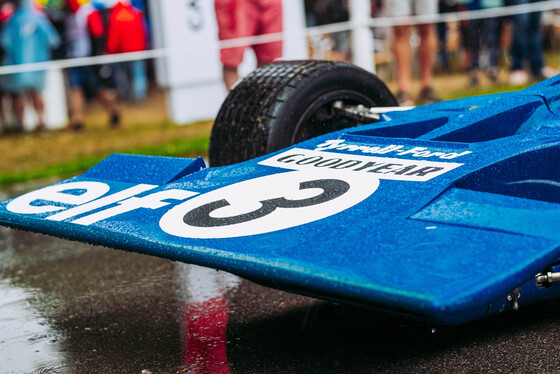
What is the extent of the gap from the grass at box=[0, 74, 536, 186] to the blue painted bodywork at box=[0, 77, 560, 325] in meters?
4.04

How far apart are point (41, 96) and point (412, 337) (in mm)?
6492

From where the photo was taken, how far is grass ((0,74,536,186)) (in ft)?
24.0

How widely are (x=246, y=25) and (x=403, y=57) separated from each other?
1.78 meters

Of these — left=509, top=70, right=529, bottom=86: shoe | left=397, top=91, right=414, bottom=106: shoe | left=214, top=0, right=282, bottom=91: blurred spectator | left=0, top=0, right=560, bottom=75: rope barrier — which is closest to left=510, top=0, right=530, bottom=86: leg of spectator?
left=509, top=70, right=529, bottom=86: shoe

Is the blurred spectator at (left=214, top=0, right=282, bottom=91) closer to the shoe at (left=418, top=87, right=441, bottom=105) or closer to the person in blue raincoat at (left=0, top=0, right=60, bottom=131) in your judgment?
the shoe at (left=418, top=87, right=441, bottom=105)

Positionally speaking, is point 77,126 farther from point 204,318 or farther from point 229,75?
point 204,318

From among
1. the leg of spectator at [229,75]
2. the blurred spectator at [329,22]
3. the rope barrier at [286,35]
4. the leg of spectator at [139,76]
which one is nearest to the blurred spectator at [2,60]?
the rope barrier at [286,35]

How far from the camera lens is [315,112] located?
12.3 feet

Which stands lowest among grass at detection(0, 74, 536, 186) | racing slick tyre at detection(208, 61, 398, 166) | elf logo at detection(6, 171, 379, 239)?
grass at detection(0, 74, 536, 186)

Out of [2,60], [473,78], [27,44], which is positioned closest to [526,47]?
[473,78]

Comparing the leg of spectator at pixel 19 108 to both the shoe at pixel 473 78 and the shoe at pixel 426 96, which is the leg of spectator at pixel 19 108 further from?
the shoe at pixel 473 78

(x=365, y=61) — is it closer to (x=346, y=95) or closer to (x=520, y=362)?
(x=346, y=95)

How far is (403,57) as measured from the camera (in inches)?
Result: 349

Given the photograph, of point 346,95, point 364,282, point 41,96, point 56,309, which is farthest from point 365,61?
point 364,282
